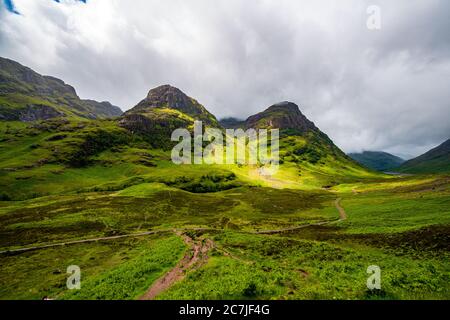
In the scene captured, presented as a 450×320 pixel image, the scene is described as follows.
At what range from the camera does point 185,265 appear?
32156mm

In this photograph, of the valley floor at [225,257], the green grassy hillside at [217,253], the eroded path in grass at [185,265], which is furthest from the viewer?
the eroded path in grass at [185,265]

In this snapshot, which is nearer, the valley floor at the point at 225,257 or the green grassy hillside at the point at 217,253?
the valley floor at the point at 225,257

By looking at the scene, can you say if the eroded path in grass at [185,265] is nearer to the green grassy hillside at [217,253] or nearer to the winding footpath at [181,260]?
the winding footpath at [181,260]

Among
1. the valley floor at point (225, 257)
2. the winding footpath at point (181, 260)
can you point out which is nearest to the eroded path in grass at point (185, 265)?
the winding footpath at point (181, 260)

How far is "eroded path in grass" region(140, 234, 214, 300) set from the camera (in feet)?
79.8

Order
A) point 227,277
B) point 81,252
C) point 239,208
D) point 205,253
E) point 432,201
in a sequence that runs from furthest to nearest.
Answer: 1. point 239,208
2. point 432,201
3. point 81,252
4. point 205,253
5. point 227,277

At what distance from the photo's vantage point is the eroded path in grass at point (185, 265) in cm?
2433

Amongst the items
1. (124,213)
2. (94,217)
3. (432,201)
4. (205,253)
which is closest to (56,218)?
(94,217)

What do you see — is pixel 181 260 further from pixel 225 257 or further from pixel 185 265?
pixel 225 257

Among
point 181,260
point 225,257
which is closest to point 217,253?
point 225,257

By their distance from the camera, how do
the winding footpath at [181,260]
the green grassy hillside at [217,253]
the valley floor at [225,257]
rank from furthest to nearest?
the winding footpath at [181,260], the green grassy hillside at [217,253], the valley floor at [225,257]
